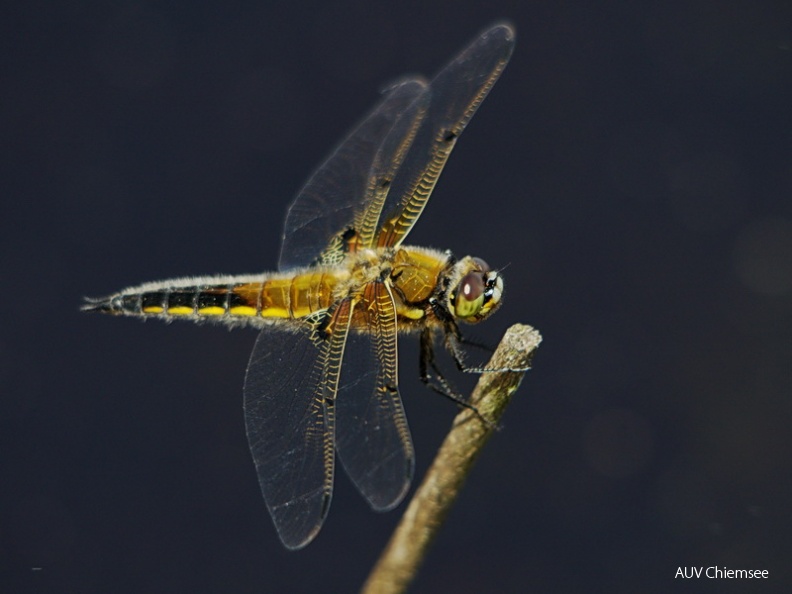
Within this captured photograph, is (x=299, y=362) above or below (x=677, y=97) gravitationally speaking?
below

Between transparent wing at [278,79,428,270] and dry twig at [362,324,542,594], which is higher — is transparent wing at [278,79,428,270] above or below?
above

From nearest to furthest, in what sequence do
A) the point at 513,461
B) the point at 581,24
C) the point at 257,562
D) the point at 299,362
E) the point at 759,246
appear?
the point at 299,362 < the point at 257,562 < the point at 513,461 < the point at 759,246 < the point at 581,24

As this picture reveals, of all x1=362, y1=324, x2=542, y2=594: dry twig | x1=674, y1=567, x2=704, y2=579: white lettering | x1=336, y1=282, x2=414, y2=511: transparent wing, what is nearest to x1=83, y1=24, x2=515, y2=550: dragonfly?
x1=336, y1=282, x2=414, y2=511: transparent wing

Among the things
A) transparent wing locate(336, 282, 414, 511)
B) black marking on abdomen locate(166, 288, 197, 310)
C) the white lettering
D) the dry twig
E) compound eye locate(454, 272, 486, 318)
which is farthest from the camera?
the white lettering

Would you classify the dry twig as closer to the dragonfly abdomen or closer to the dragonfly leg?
the dragonfly leg

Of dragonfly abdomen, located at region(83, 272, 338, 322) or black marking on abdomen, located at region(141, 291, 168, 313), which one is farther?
black marking on abdomen, located at region(141, 291, 168, 313)

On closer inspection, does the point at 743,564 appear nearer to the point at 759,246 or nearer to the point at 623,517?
the point at 623,517

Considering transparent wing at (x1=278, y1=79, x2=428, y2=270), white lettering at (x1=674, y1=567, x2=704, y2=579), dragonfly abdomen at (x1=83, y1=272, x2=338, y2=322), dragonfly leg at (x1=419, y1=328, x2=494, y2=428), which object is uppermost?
transparent wing at (x1=278, y1=79, x2=428, y2=270)

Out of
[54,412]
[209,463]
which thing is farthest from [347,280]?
[54,412]
